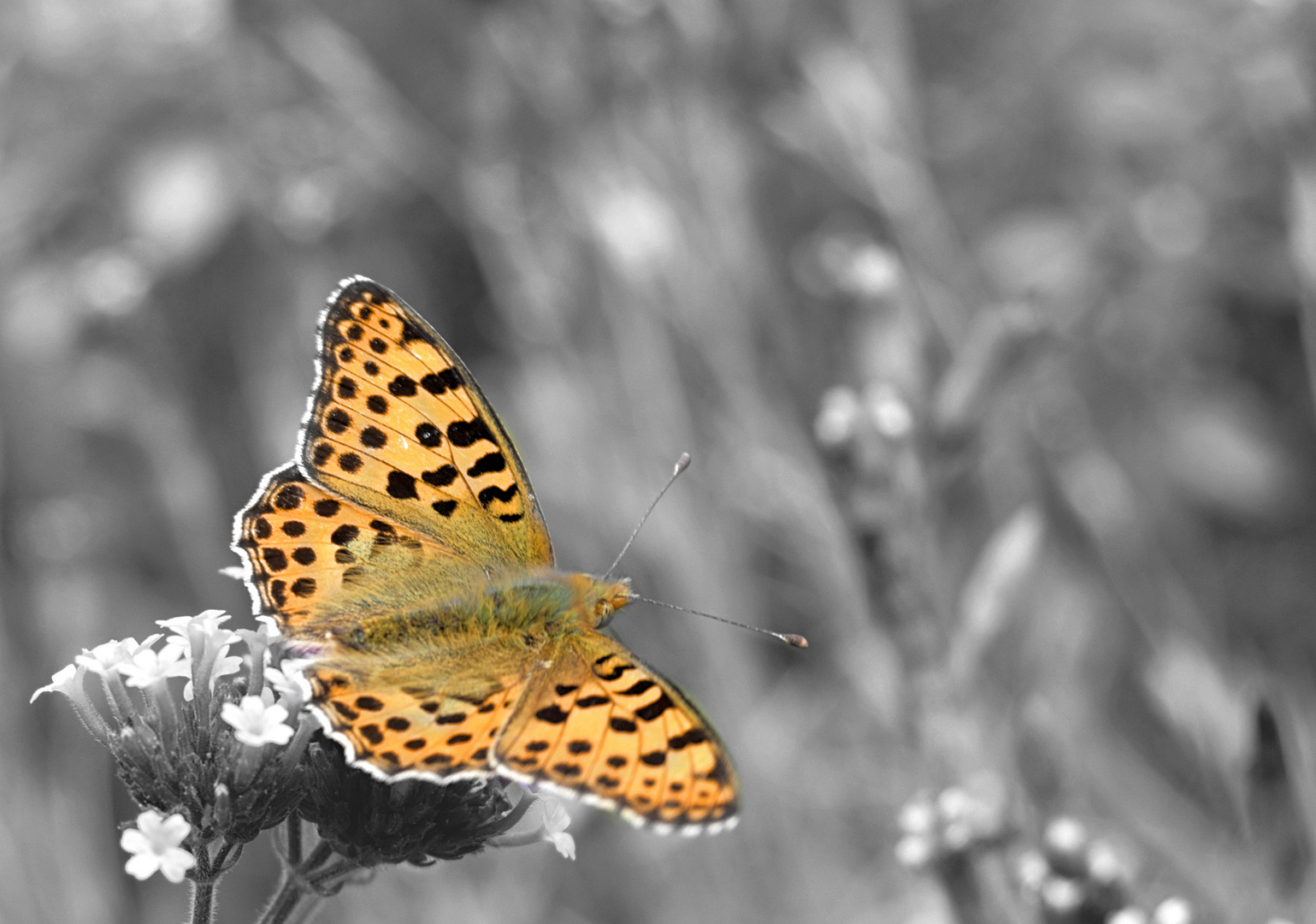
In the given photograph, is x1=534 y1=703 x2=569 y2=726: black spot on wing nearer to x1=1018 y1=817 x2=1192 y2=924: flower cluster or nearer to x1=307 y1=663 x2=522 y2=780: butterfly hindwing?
x1=307 y1=663 x2=522 y2=780: butterfly hindwing

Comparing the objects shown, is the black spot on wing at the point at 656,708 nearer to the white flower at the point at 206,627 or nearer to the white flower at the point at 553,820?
the white flower at the point at 553,820

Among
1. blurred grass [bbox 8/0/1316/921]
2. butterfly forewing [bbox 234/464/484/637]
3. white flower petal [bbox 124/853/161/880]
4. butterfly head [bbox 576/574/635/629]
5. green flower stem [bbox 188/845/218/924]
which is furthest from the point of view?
blurred grass [bbox 8/0/1316/921]

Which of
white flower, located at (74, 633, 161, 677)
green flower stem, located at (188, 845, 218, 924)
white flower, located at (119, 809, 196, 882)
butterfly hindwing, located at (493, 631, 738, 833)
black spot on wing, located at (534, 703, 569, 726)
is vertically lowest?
green flower stem, located at (188, 845, 218, 924)

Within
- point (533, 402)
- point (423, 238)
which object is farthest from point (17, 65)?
point (533, 402)

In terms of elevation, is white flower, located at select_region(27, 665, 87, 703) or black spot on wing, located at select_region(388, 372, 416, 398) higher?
black spot on wing, located at select_region(388, 372, 416, 398)

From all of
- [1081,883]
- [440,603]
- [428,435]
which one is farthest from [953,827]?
[428,435]

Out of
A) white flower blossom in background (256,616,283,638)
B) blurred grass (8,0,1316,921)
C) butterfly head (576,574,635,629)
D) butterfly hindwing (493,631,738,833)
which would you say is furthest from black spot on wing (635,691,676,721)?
blurred grass (8,0,1316,921)

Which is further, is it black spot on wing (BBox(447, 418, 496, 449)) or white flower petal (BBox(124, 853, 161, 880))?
black spot on wing (BBox(447, 418, 496, 449))
